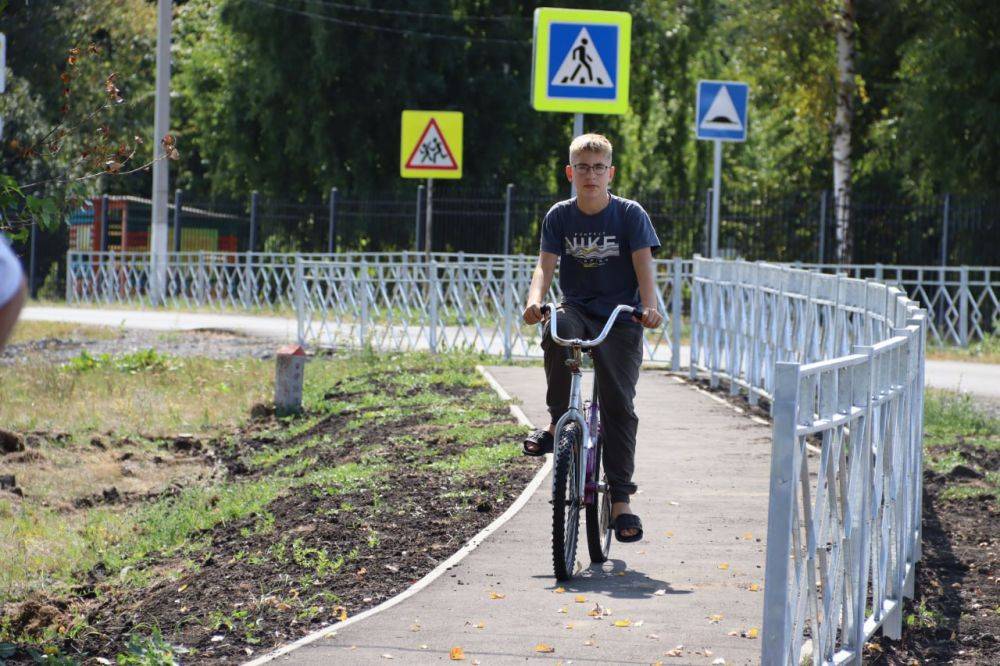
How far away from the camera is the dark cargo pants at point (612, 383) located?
21.9 ft

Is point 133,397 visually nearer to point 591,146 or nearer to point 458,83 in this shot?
point 591,146

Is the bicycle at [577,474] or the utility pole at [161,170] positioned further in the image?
the utility pole at [161,170]

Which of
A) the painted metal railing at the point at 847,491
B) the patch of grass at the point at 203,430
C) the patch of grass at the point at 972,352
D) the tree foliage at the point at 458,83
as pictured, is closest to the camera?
the painted metal railing at the point at 847,491

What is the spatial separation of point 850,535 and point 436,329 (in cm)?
1237

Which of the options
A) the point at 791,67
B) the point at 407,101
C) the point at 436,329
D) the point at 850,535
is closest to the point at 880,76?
the point at 791,67

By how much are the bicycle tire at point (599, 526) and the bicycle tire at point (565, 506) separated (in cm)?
20

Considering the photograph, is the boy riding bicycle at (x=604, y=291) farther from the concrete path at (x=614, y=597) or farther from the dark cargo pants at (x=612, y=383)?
the concrete path at (x=614, y=597)

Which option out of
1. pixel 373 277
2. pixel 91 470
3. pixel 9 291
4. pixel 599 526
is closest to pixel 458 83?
pixel 373 277

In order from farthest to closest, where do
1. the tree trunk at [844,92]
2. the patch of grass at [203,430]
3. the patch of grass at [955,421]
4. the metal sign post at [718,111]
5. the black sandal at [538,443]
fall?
1. the tree trunk at [844,92]
2. the metal sign post at [718,111]
3. the patch of grass at [955,421]
4. the patch of grass at [203,430]
5. the black sandal at [538,443]

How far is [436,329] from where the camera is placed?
17359 mm

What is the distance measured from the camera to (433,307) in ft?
55.9

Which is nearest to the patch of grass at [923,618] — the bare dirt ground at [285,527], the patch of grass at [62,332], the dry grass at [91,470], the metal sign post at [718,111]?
the bare dirt ground at [285,527]

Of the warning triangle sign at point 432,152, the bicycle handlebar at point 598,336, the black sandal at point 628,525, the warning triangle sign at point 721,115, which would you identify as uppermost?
the warning triangle sign at point 721,115

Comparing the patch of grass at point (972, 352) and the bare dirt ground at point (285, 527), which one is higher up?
the patch of grass at point (972, 352)
